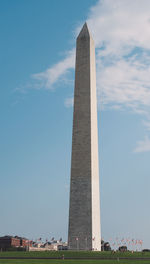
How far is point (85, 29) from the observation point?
2394 inches

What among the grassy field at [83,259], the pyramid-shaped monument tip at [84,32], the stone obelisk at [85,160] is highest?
the pyramid-shaped monument tip at [84,32]

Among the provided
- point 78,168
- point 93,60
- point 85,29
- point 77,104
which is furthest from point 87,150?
point 85,29

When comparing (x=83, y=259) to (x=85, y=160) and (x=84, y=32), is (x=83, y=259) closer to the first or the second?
(x=85, y=160)

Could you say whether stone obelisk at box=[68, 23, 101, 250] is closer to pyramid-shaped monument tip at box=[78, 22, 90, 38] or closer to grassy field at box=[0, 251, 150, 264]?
pyramid-shaped monument tip at box=[78, 22, 90, 38]

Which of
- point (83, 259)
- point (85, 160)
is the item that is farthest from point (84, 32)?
point (83, 259)

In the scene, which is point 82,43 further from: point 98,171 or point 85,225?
point 85,225

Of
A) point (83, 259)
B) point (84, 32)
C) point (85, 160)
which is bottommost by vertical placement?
point (83, 259)

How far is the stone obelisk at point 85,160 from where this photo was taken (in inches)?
2101

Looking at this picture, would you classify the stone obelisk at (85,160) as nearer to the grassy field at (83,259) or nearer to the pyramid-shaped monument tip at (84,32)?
the pyramid-shaped monument tip at (84,32)

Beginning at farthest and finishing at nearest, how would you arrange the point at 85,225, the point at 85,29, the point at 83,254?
1. the point at 85,29
2. the point at 85,225
3. the point at 83,254

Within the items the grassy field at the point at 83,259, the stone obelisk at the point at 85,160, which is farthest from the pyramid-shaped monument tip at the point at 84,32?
the grassy field at the point at 83,259

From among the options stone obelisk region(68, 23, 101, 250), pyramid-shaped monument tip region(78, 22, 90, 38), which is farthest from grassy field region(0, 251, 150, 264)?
pyramid-shaped monument tip region(78, 22, 90, 38)

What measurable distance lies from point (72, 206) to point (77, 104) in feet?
45.5

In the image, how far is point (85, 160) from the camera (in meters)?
55.1
